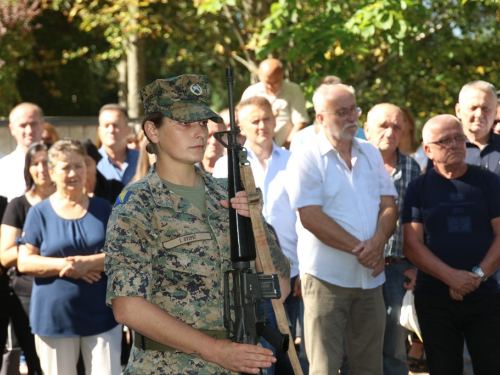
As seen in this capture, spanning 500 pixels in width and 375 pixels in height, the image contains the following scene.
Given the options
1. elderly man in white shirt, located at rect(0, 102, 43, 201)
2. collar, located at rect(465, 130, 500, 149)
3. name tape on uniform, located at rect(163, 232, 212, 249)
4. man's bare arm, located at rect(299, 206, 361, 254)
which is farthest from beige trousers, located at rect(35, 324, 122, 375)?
collar, located at rect(465, 130, 500, 149)

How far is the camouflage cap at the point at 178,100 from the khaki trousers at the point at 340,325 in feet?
8.97

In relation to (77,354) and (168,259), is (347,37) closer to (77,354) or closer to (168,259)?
(77,354)

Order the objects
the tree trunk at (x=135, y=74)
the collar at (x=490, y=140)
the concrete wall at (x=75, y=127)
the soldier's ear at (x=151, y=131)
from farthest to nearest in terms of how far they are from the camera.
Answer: the tree trunk at (x=135, y=74) → the concrete wall at (x=75, y=127) → the collar at (x=490, y=140) → the soldier's ear at (x=151, y=131)

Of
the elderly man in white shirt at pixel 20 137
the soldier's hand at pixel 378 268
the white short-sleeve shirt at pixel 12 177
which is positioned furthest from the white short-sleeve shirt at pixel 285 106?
the soldier's hand at pixel 378 268

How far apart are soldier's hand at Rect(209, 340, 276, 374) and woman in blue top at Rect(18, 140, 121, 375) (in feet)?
9.69

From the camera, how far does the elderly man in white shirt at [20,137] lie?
24.8 ft

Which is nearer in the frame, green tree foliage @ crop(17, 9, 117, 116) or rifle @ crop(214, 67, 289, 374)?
rifle @ crop(214, 67, 289, 374)

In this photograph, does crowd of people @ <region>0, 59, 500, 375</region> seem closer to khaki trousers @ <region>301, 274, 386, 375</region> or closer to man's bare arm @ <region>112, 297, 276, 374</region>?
khaki trousers @ <region>301, 274, 386, 375</region>

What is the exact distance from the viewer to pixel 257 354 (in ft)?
10.1

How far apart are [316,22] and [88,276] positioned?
234 inches

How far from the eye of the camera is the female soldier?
3094mm

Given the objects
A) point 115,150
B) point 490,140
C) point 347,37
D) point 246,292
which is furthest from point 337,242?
point 347,37

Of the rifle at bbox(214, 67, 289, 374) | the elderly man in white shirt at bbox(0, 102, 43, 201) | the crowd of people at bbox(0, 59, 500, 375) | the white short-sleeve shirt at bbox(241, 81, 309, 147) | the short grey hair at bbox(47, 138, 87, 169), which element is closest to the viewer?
the rifle at bbox(214, 67, 289, 374)

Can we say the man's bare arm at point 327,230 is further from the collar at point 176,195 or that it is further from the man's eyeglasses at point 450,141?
the collar at point 176,195
